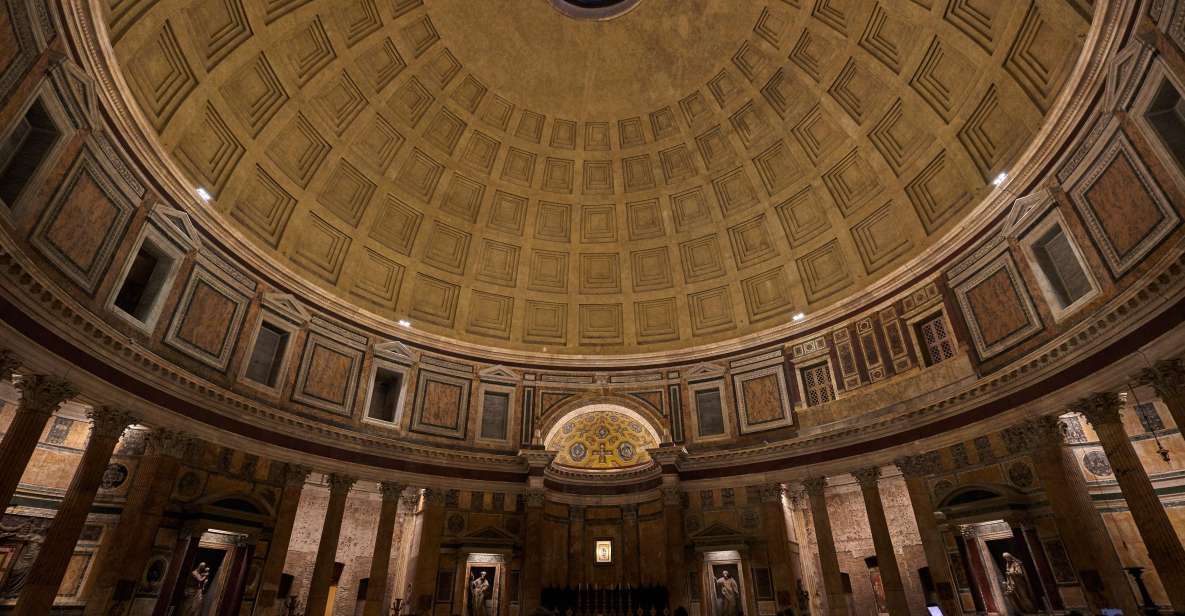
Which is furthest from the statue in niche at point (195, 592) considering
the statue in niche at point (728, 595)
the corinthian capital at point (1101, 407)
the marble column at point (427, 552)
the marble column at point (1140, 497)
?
the corinthian capital at point (1101, 407)

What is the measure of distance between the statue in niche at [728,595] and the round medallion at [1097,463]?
1208 cm

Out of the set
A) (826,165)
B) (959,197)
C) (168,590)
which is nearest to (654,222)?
(826,165)

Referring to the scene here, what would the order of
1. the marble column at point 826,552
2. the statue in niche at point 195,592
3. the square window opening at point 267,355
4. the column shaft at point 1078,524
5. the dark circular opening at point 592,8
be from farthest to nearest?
the dark circular opening at point 592,8 < the square window opening at point 267,355 < the marble column at point 826,552 < the statue in niche at point 195,592 < the column shaft at point 1078,524

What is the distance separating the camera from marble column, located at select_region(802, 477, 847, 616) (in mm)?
18484

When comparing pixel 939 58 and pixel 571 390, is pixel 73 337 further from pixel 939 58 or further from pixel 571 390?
pixel 939 58

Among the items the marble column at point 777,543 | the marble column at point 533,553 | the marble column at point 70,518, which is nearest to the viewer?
the marble column at point 70,518

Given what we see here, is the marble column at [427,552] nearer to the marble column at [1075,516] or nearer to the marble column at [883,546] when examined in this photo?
the marble column at [883,546]

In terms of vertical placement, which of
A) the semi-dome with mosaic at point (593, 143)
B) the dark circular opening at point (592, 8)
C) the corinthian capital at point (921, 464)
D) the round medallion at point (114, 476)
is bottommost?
the round medallion at point (114, 476)

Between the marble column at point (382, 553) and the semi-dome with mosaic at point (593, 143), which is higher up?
the semi-dome with mosaic at point (593, 143)

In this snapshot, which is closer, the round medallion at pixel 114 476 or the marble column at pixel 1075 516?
the marble column at pixel 1075 516

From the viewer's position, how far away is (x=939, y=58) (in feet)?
61.0

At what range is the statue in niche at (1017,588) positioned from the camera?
13.8m

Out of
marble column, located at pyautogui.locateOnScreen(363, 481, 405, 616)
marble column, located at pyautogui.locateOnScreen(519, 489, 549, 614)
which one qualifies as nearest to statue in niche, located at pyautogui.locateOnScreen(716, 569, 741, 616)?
marble column, located at pyautogui.locateOnScreen(519, 489, 549, 614)

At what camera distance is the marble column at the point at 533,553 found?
2021 centimetres
